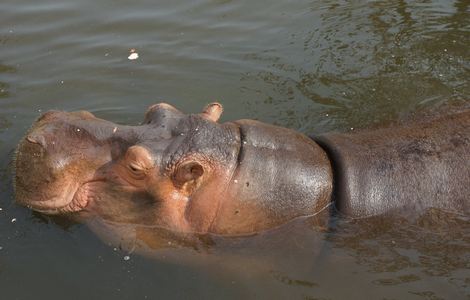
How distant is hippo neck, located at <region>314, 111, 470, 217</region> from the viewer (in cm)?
544

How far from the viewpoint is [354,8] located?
34.8 feet

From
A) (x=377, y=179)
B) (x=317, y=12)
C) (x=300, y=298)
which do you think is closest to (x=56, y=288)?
(x=300, y=298)

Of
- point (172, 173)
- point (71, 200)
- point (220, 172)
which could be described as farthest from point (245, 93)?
point (71, 200)

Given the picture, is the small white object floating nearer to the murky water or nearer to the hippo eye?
the murky water

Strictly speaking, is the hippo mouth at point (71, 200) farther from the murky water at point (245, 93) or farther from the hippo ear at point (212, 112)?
the hippo ear at point (212, 112)

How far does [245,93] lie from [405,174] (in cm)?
351

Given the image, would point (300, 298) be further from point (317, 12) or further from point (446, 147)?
point (317, 12)

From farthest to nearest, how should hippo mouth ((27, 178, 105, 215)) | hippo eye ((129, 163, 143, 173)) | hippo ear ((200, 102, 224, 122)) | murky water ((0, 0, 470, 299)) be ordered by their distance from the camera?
hippo ear ((200, 102, 224, 122)) → murky water ((0, 0, 470, 299)) → hippo mouth ((27, 178, 105, 215)) → hippo eye ((129, 163, 143, 173))

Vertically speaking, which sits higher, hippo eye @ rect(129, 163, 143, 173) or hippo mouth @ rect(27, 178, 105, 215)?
hippo eye @ rect(129, 163, 143, 173)

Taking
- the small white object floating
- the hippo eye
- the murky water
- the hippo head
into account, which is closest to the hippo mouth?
the hippo head

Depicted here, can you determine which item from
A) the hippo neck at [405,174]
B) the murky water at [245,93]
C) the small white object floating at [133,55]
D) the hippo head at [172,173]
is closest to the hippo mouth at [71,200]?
the hippo head at [172,173]

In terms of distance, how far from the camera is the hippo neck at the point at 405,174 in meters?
5.44

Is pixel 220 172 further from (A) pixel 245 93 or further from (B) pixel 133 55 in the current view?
(B) pixel 133 55

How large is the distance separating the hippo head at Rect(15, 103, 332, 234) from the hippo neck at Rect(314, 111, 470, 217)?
209mm
